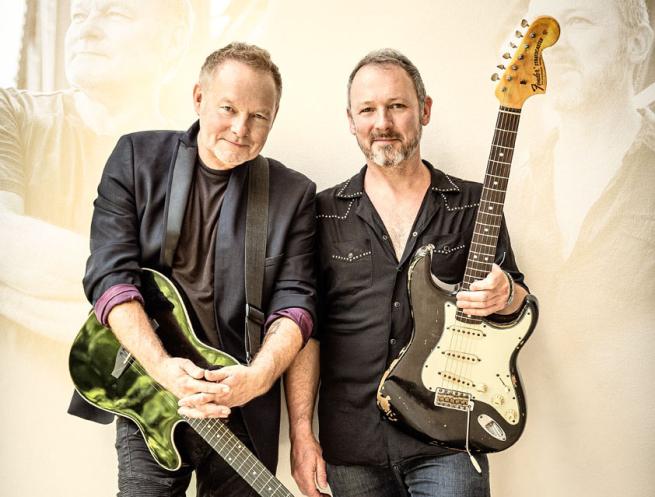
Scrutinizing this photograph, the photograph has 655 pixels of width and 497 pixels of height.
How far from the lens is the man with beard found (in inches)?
74.1

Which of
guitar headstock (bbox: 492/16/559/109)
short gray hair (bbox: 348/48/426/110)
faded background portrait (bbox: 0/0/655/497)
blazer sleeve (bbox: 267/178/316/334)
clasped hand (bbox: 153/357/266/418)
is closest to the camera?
clasped hand (bbox: 153/357/266/418)

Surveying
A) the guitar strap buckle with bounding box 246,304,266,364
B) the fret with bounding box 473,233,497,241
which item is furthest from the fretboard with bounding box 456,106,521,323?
the guitar strap buckle with bounding box 246,304,266,364

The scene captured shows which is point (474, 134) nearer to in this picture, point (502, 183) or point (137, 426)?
point (502, 183)

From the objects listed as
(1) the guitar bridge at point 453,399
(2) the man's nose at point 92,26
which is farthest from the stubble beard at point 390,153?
(2) the man's nose at point 92,26

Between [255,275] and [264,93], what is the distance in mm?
544

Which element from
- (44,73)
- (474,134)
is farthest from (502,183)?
(44,73)

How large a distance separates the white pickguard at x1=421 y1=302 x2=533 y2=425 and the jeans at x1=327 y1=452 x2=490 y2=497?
21 cm

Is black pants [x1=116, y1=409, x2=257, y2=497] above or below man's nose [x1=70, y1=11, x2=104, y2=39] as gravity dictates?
below

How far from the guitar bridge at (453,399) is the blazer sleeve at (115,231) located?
929mm

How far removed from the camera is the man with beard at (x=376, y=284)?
74.1 inches

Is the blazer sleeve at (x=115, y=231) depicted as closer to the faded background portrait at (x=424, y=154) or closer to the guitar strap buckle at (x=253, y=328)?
the guitar strap buckle at (x=253, y=328)

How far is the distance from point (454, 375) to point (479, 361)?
0.27ft

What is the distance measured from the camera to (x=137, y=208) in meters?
1.87

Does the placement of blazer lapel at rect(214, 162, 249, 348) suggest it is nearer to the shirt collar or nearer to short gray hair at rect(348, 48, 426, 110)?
the shirt collar
